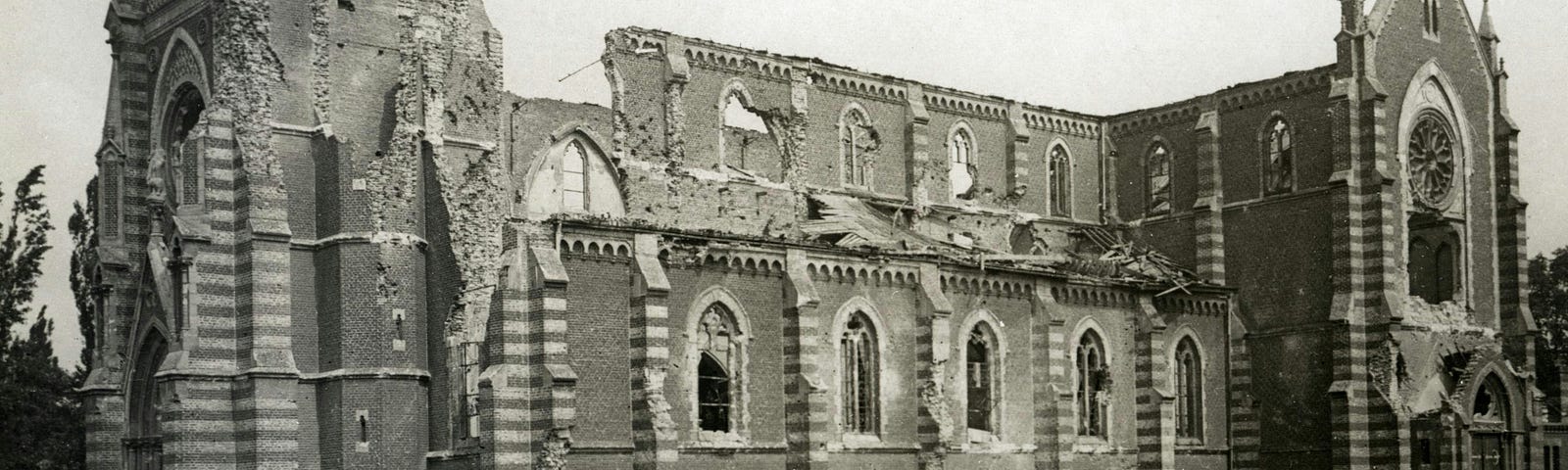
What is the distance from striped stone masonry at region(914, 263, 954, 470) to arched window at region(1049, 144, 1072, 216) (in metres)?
11.7

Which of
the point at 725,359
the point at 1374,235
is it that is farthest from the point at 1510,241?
the point at 725,359

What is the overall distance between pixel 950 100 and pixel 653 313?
1665 cm

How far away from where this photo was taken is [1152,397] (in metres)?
46.2

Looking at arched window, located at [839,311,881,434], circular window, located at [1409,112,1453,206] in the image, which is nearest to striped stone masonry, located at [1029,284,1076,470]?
arched window, located at [839,311,881,434]

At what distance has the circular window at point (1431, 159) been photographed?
49125mm

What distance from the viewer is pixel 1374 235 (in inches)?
1844

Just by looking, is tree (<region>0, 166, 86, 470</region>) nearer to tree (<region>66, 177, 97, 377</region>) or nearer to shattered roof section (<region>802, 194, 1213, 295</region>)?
tree (<region>66, 177, 97, 377</region>)

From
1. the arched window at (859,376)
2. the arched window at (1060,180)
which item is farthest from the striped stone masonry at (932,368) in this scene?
the arched window at (1060,180)

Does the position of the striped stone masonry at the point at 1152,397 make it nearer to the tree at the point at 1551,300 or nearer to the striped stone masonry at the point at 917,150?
the striped stone masonry at the point at 917,150

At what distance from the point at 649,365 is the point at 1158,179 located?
21206mm

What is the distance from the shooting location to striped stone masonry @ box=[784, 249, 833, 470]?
3875cm

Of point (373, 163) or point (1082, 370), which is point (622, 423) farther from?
point (1082, 370)

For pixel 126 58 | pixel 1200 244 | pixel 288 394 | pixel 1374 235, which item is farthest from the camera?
pixel 1200 244

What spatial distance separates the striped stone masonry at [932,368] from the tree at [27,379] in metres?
21.3
